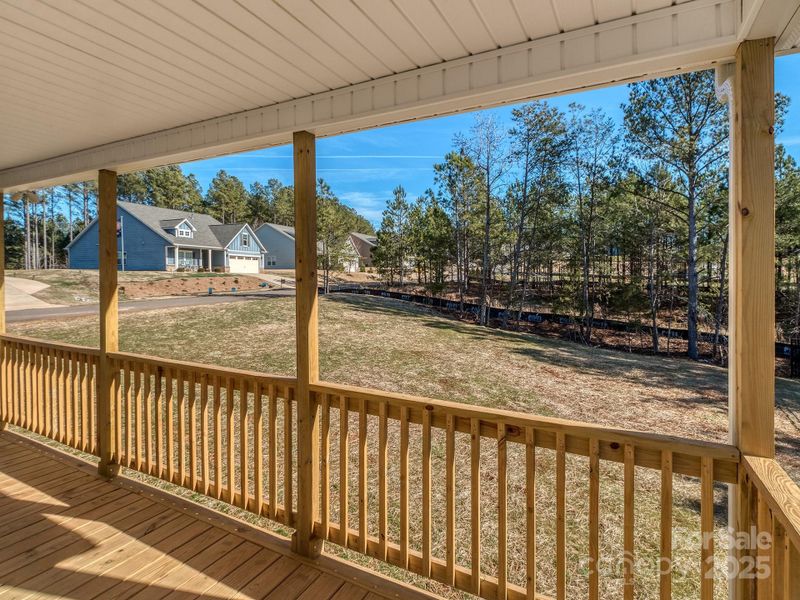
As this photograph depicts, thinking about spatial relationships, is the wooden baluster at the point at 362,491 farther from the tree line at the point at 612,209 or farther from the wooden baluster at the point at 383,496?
the tree line at the point at 612,209

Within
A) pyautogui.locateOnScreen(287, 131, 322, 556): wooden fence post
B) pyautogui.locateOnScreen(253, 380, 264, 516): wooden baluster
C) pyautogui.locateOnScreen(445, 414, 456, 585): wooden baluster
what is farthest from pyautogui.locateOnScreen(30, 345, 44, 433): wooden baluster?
pyautogui.locateOnScreen(445, 414, 456, 585): wooden baluster

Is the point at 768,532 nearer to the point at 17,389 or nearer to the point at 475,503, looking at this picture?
the point at 475,503

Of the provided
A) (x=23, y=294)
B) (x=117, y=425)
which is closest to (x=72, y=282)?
(x=23, y=294)

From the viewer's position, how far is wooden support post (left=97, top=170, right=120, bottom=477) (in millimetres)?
3221

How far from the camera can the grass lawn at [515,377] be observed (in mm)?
3260

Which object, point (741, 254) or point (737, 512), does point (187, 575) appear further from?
point (741, 254)

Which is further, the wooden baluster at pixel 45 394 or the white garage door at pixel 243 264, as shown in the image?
the white garage door at pixel 243 264

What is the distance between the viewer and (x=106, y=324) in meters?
3.26

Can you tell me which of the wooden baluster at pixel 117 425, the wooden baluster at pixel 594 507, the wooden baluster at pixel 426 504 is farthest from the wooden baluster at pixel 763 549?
the wooden baluster at pixel 117 425

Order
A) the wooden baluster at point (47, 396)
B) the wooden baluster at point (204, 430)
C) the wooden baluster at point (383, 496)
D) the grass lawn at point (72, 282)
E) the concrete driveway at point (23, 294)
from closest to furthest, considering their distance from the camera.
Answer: the wooden baluster at point (383, 496) < the wooden baluster at point (204, 430) < the wooden baluster at point (47, 396) < the concrete driveway at point (23, 294) < the grass lawn at point (72, 282)

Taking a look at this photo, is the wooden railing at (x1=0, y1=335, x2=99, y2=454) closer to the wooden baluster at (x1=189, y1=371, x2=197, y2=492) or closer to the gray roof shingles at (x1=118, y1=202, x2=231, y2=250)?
the wooden baluster at (x1=189, y1=371, x2=197, y2=492)

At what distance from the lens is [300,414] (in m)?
2.42

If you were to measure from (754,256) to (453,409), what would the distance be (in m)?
1.33

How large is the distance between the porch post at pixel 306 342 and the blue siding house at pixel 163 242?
25541 mm
